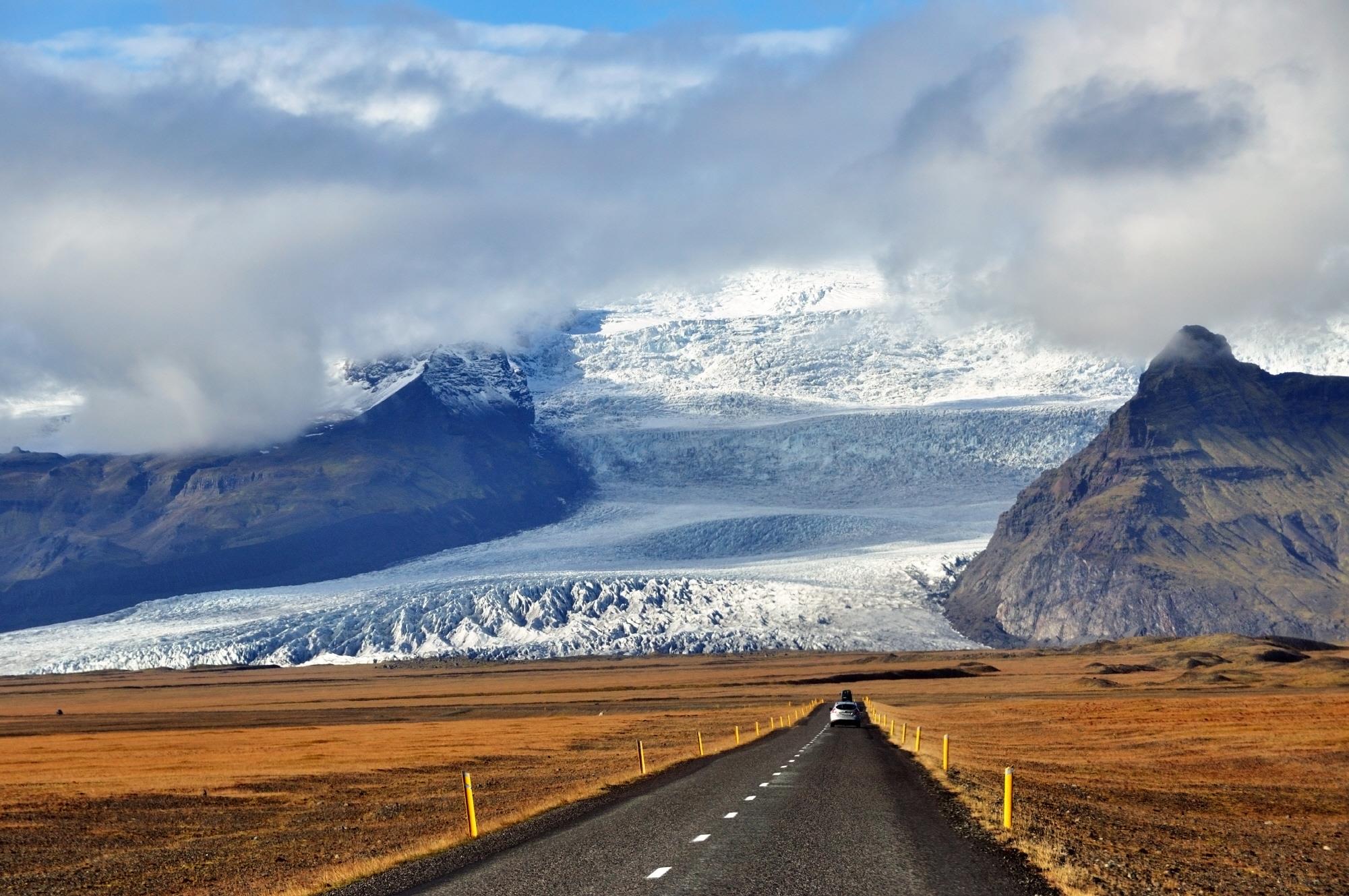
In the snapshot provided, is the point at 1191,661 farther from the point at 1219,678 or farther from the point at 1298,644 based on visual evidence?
the point at 1298,644

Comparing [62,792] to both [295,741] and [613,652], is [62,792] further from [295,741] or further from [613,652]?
[613,652]

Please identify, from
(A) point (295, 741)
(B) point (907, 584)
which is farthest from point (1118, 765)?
(B) point (907, 584)

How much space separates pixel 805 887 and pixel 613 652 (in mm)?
166253

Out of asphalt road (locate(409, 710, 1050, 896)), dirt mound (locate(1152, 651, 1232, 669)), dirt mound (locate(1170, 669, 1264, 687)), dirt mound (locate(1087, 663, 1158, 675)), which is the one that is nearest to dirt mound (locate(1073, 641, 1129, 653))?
dirt mound (locate(1152, 651, 1232, 669))

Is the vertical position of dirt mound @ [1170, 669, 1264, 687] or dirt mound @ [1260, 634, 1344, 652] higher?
dirt mound @ [1170, 669, 1264, 687]

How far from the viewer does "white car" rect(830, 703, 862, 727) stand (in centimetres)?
6319

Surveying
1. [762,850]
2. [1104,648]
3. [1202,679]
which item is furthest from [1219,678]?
[762,850]

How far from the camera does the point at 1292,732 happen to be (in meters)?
51.2

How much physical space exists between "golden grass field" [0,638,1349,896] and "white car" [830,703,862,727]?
10.7 ft

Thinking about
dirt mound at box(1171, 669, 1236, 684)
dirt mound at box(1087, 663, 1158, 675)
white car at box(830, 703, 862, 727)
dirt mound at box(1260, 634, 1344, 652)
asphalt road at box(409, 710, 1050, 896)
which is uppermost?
asphalt road at box(409, 710, 1050, 896)

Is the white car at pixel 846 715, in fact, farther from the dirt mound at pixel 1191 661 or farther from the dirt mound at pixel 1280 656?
the dirt mound at pixel 1280 656

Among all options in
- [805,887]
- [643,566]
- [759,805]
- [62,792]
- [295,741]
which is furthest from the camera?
[643,566]

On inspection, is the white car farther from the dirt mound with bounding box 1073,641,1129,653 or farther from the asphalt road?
the dirt mound with bounding box 1073,641,1129,653

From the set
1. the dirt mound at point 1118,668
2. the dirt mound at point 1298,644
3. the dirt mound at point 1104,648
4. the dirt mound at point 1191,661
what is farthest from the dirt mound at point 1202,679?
the dirt mound at point 1104,648
